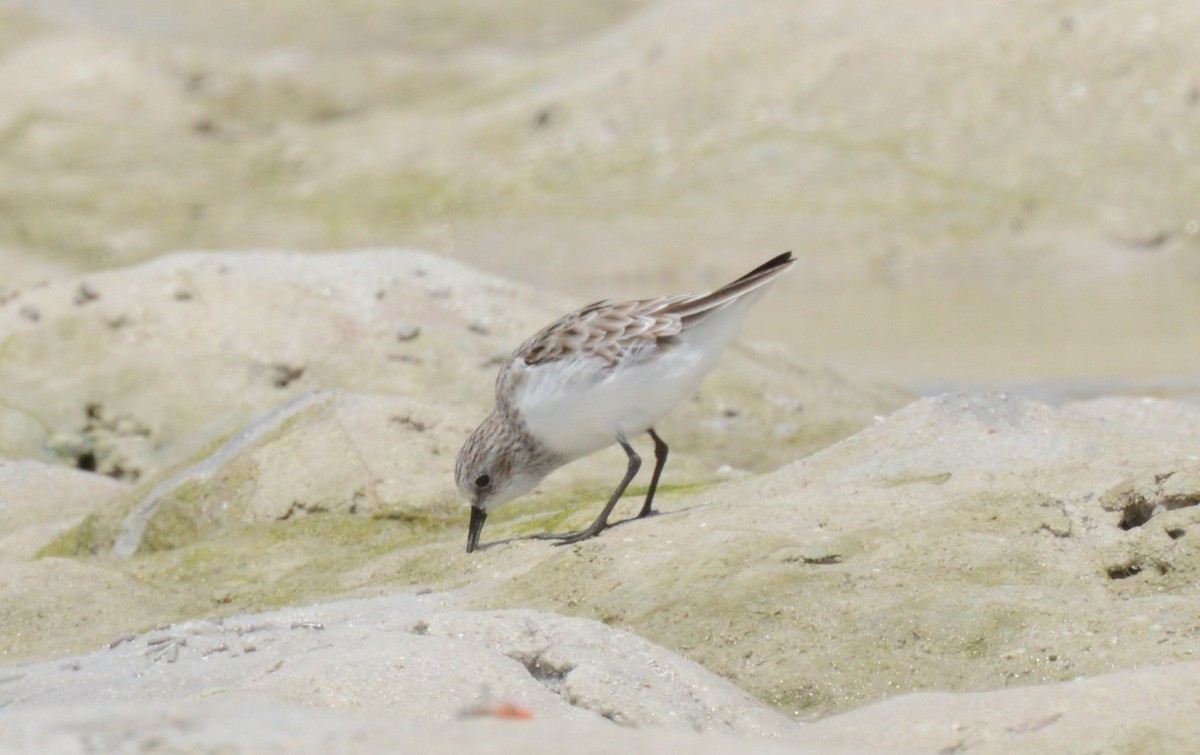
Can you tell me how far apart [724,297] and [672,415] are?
4.53m

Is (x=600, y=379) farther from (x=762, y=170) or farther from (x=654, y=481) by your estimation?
(x=762, y=170)

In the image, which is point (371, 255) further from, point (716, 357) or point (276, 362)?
point (716, 357)

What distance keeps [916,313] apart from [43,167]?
16710 millimetres

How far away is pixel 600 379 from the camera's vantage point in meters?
7.87

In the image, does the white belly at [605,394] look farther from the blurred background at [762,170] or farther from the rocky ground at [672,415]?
the blurred background at [762,170]

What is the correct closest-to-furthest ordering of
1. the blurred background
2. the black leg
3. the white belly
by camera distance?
1. the white belly
2. the black leg
3. the blurred background

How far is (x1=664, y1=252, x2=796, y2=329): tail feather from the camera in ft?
25.8

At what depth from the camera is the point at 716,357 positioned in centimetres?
809

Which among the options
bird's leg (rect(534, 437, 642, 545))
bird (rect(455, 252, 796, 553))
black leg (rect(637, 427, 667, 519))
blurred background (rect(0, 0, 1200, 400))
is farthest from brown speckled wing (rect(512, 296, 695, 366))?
blurred background (rect(0, 0, 1200, 400))

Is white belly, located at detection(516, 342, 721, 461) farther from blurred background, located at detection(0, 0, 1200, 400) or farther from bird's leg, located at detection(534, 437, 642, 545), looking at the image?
blurred background, located at detection(0, 0, 1200, 400)

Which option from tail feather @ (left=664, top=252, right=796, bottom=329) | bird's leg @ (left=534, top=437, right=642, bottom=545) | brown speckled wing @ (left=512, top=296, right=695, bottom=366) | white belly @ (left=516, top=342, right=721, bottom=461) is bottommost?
bird's leg @ (left=534, top=437, right=642, bottom=545)

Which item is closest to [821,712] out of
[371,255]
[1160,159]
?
[371,255]

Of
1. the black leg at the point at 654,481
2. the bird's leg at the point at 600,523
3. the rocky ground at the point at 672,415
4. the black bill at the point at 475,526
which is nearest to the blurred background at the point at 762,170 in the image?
the rocky ground at the point at 672,415

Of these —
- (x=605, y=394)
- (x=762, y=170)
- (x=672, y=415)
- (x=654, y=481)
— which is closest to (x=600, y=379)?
(x=605, y=394)
